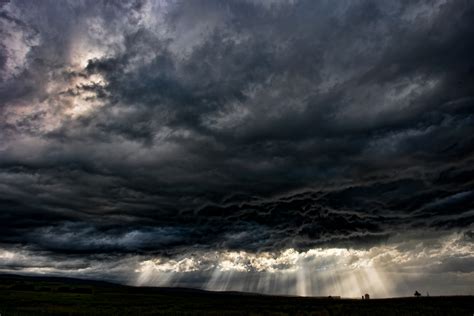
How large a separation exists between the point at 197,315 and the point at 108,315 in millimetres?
21265

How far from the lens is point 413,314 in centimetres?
8412

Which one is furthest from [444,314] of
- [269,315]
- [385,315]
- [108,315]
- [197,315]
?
[108,315]

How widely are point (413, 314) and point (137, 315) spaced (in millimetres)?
62535

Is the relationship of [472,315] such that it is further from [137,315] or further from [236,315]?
[137,315]

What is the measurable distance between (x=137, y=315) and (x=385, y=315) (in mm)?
56690

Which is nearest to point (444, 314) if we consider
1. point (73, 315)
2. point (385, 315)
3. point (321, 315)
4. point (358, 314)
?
point (385, 315)

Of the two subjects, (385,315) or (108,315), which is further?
(108,315)

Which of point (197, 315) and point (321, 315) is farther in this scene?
point (197, 315)

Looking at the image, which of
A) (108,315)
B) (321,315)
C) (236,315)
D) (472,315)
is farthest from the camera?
(108,315)

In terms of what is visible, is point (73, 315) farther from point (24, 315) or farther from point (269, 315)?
point (269, 315)

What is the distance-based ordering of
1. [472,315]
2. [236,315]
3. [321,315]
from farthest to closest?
[236,315], [321,315], [472,315]

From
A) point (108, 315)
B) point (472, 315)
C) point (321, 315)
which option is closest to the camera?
point (472, 315)

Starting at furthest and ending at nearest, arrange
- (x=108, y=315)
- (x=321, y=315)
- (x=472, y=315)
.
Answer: (x=108, y=315), (x=321, y=315), (x=472, y=315)

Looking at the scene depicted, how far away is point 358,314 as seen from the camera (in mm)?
84312
